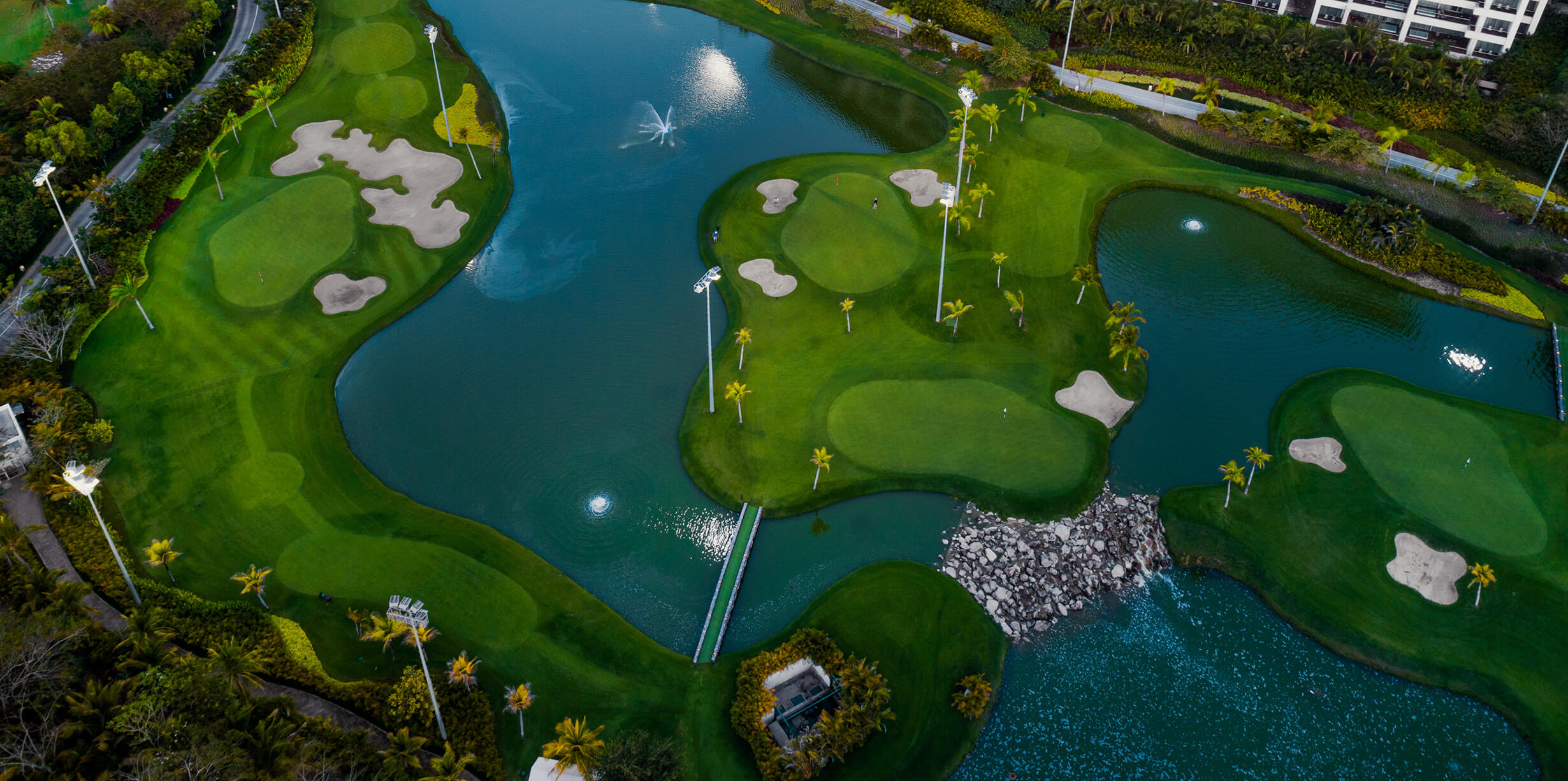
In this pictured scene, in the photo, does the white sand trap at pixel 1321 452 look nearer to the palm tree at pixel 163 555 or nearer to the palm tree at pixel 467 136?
the palm tree at pixel 163 555

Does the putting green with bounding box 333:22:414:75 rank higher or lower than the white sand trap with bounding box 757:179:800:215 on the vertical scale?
higher

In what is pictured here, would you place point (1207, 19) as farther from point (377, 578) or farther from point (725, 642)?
point (377, 578)

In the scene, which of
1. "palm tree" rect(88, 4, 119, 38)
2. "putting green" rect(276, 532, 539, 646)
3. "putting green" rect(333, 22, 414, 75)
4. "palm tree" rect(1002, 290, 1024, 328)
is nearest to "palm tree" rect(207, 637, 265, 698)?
"putting green" rect(276, 532, 539, 646)

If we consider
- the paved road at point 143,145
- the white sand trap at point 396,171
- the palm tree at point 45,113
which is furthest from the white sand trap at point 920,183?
the palm tree at point 45,113

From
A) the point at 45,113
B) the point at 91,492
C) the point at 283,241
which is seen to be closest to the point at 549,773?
the point at 91,492

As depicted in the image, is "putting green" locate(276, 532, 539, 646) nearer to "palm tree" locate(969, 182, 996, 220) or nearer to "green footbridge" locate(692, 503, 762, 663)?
"green footbridge" locate(692, 503, 762, 663)

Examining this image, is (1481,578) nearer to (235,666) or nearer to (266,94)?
(235,666)
